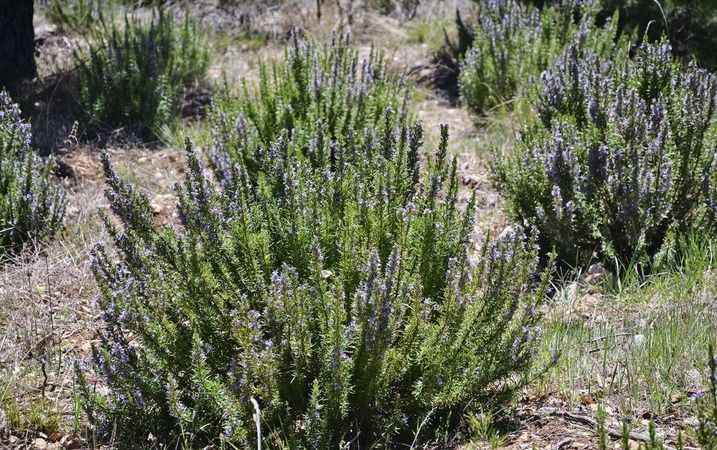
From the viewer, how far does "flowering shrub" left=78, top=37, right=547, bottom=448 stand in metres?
2.52

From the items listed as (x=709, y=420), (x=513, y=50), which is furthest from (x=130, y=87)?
(x=709, y=420)

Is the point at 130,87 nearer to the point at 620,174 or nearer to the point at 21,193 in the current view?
the point at 21,193

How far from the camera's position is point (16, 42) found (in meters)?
6.12

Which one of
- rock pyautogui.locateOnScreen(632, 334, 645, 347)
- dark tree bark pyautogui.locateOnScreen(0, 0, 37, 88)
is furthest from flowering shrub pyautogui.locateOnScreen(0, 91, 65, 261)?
rock pyautogui.locateOnScreen(632, 334, 645, 347)

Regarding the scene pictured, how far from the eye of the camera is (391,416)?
2.67 metres

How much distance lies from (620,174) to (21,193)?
3.10 m

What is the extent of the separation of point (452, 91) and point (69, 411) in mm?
4759

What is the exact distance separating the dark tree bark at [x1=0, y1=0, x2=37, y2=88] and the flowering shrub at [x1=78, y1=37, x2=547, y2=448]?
11.9 feet

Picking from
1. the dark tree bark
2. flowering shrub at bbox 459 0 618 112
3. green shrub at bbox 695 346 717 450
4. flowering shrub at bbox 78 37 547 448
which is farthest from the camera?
the dark tree bark

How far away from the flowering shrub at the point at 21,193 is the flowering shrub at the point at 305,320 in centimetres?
137

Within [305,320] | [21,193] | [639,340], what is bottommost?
[21,193]

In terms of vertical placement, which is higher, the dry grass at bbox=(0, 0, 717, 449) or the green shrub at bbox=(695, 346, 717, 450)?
the green shrub at bbox=(695, 346, 717, 450)

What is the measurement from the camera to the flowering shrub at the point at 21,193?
13.8ft

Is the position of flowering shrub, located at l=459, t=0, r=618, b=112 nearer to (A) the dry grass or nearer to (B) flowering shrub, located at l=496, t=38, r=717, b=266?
(A) the dry grass
